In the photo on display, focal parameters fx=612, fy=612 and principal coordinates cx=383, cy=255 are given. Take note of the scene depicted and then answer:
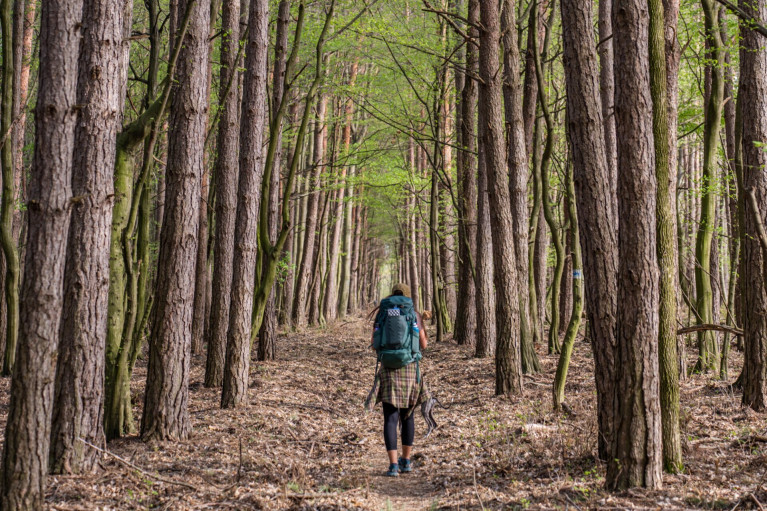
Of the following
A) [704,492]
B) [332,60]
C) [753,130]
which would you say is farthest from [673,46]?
[332,60]

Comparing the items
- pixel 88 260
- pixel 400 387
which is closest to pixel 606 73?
pixel 400 387

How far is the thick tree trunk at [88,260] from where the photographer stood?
16.4 ft

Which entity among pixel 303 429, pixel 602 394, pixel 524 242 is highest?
pixel 524 242

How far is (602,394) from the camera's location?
544 cm

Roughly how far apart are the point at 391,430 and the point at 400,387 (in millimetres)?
422

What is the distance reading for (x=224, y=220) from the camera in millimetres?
9625

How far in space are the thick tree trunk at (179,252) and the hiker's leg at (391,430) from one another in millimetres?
2160

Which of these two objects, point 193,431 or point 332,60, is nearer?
point 193,431

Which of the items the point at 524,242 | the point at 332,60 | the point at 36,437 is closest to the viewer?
the point at 36,437

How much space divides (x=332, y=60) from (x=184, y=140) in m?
12.5

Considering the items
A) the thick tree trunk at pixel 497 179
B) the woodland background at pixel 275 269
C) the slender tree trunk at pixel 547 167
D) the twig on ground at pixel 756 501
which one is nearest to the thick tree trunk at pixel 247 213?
the woodland background at pixel 275 269

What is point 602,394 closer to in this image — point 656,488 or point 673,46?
point 656,488

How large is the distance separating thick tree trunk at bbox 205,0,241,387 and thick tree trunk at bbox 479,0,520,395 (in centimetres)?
393

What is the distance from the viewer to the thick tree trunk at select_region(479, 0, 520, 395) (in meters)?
9.14
